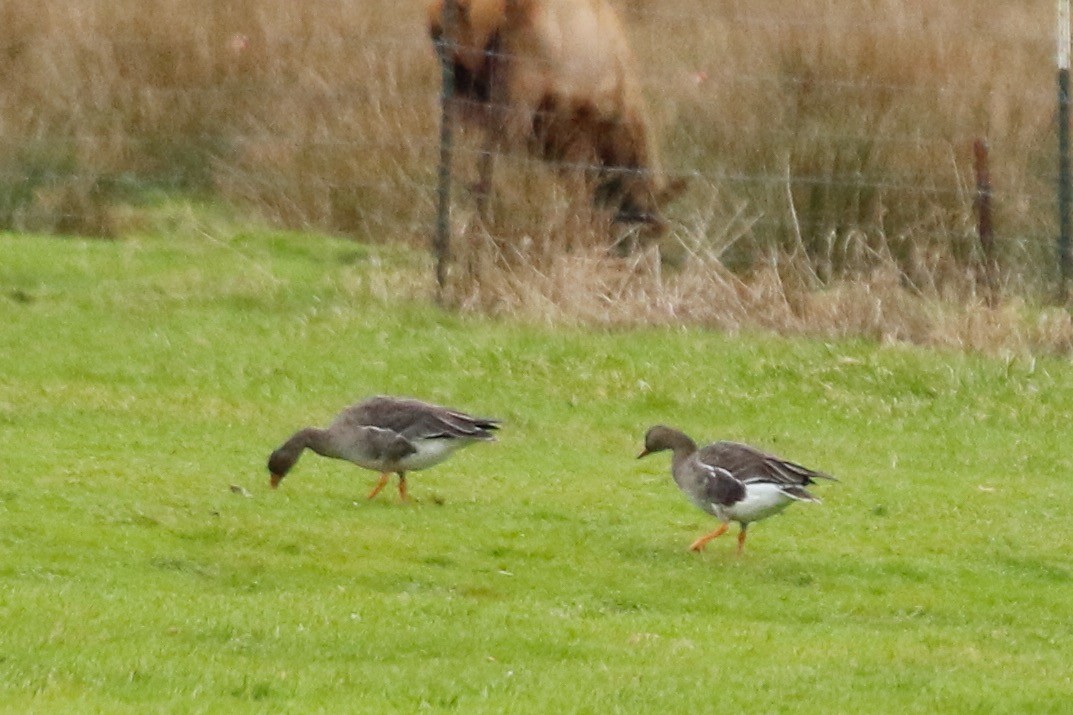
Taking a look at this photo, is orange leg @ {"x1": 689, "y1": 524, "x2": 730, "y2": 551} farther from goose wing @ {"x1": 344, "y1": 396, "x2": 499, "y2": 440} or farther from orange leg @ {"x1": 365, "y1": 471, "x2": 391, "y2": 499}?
orange leg @ {"x1": 365, "y1": 471, "x2": 391, "y2": 499}

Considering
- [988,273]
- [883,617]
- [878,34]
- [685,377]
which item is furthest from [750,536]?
[878,34]

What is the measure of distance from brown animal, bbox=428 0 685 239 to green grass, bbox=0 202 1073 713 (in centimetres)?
144

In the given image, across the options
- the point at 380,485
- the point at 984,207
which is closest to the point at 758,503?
the point at 380,485

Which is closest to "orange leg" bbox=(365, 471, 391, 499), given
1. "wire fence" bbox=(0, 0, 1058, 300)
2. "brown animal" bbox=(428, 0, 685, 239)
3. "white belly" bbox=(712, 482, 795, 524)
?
"white belly" bbox=(712, 482, 795, 524)

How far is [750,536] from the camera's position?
12.5 meters

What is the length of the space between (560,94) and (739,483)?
944cm

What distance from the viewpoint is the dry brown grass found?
18.4 m

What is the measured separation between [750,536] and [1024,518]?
1.70 m

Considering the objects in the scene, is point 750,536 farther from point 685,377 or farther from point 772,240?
point 772,240

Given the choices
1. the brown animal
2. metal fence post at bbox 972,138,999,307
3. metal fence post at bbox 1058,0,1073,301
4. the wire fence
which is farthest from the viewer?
the brown animal

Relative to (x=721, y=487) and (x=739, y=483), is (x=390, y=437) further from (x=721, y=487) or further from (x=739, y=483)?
(x=739, y=483)

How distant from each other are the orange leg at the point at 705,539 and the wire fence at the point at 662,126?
6875 millimetres

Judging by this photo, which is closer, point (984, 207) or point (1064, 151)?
point (1064, 151)

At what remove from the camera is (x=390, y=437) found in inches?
488
